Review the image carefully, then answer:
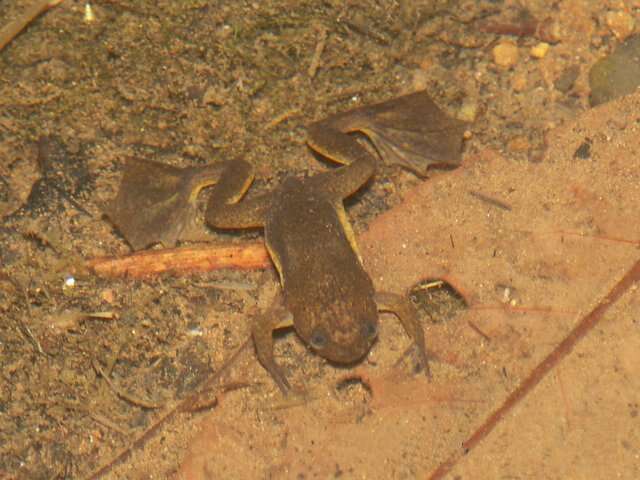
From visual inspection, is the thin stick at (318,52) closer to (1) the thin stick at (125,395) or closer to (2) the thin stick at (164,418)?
(2) the thin stick at (164,418)

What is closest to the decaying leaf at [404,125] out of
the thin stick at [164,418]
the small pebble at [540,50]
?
the small pebble at [540,50]

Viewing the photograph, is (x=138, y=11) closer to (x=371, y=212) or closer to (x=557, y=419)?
(x=371, y=212)

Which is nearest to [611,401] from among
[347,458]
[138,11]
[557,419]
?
[557,419]

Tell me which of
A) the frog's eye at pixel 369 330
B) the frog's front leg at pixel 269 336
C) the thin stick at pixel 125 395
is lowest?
the thin stick at pixel 125 395

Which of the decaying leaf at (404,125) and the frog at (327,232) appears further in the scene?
the decaying leaf at (404,125)

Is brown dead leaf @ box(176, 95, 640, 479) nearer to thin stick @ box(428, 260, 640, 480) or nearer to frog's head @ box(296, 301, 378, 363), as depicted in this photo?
thin stick @ box(428, 260, 640, 480)

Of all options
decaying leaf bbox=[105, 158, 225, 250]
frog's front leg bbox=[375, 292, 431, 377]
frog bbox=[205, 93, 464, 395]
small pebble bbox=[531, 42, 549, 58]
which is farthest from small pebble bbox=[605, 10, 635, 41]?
decaying leaf bbox=[105, 158, 225, 250]
